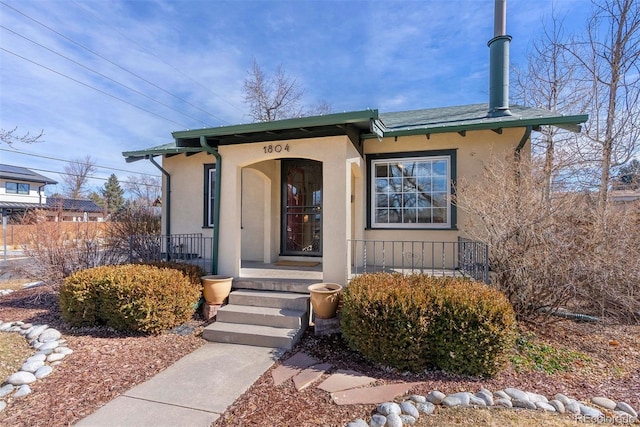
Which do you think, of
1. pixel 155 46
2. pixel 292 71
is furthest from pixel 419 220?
pixel 292 71

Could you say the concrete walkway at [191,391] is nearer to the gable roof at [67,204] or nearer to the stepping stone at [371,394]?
the stepping stone at [371,394]

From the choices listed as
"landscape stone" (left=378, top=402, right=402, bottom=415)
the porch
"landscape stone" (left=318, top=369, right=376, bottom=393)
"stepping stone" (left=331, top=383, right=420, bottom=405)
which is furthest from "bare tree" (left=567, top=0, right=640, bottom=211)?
"landscape stone" (left=378, top=402, right=402, bottom=415)

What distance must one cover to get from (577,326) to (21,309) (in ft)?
33.6

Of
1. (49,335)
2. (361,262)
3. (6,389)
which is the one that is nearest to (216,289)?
(49,335)

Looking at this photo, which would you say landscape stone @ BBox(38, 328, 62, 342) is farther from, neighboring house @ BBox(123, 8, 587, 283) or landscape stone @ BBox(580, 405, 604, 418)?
landscape stone @ BBox(580, 405, 604, 418)

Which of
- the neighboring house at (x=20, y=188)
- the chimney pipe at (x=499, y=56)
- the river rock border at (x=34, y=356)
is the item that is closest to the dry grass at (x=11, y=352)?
the river rock border at (x=34, y=356)

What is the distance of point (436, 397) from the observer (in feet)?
10.1

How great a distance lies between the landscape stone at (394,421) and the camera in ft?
8.72

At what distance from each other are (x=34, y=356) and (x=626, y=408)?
22.0ft

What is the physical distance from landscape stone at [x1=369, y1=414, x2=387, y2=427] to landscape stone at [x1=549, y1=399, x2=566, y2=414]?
1677 mm

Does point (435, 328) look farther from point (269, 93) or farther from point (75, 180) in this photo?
point (75, 180)

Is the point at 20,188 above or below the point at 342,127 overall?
above

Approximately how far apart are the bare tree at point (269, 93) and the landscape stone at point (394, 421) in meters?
18.6

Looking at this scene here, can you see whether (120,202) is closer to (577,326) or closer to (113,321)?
(113,321)
